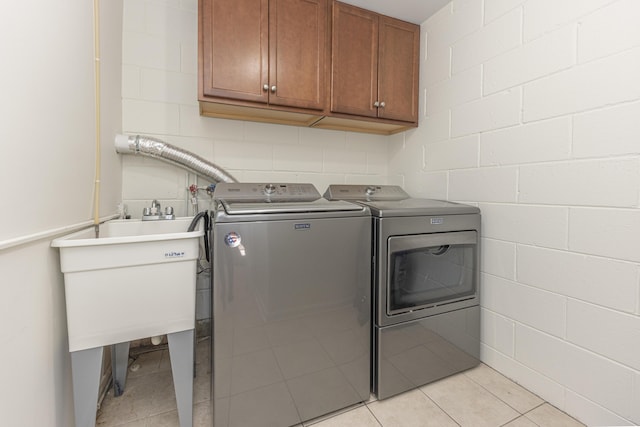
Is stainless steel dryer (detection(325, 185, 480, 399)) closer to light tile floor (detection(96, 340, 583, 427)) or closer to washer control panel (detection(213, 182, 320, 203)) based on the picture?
light tile floor (detection(96, 340, 583, 427))

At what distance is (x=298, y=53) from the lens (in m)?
1.72

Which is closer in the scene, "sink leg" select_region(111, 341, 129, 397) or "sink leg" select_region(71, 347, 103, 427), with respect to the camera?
"sink leg" select_region(71, 347, 103, 427)

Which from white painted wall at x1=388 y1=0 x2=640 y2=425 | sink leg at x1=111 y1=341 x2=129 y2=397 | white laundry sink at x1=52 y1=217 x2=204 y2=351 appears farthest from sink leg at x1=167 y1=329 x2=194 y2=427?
white painted wall at x1=388 y1=0 x2=640 y2=425

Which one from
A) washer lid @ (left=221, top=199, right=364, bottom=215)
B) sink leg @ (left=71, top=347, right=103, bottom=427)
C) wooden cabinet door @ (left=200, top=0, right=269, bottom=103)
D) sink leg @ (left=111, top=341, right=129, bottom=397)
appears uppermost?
wooden cabinet door @ (left=200, top=0, right=269, bottom=103)

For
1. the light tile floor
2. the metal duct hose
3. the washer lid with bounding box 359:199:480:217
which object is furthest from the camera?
the metal duct hose

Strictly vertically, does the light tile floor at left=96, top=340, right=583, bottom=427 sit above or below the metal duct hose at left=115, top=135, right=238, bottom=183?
below

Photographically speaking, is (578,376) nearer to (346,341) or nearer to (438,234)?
(438,234)

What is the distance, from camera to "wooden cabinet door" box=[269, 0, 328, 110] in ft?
5.46

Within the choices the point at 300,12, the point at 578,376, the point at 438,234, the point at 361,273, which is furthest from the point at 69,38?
the point at 578,376

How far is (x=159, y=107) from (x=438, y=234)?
1951 millimetres

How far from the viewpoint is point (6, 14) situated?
0.74m

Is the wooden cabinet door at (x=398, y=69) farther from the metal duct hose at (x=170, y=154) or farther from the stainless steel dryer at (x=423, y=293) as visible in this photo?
the metal duct hose at (x=170, y=154)

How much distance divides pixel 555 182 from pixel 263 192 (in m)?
1.54

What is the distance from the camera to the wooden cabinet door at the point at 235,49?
5.03 feet
